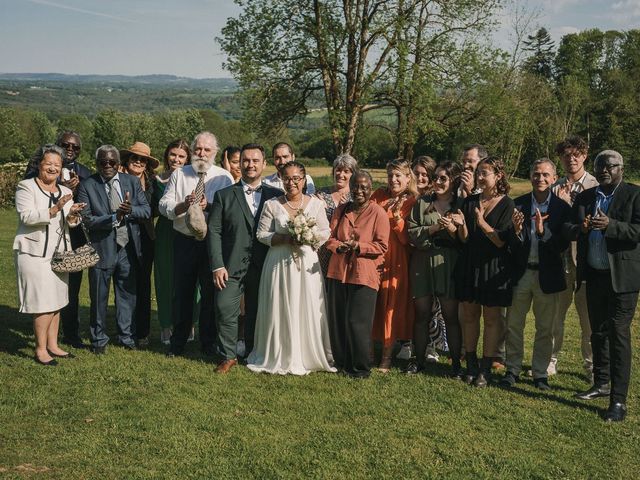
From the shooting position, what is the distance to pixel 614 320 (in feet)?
20.1

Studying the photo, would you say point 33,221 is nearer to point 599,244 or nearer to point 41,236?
point 41,236

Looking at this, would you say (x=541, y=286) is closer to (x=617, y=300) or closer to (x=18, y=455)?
(x=617, y=300)

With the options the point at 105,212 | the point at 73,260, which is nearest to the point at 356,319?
the point at 73,260

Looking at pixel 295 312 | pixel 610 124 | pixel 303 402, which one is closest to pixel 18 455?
pixel 303 402

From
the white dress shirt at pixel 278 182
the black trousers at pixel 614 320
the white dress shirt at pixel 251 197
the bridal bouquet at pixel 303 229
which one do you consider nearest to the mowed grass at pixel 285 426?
the black trousers at pixel 614 320

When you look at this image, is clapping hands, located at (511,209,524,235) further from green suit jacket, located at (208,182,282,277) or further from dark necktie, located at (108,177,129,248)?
dark necktie, located at (108,177,129,248)

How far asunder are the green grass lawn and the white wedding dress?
23 centimetres

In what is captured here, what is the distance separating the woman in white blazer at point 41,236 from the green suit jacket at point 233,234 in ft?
4.94

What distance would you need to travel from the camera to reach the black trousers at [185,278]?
7.87 metres

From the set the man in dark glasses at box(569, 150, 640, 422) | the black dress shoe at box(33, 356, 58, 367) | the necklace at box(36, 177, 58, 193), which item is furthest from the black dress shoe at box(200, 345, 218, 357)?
the man in dark glasses at box(569, 150, 640, 422)

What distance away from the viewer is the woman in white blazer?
6.99 m

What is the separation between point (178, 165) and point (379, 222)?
2.99m

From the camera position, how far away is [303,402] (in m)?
6.33

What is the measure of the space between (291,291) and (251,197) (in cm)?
120
